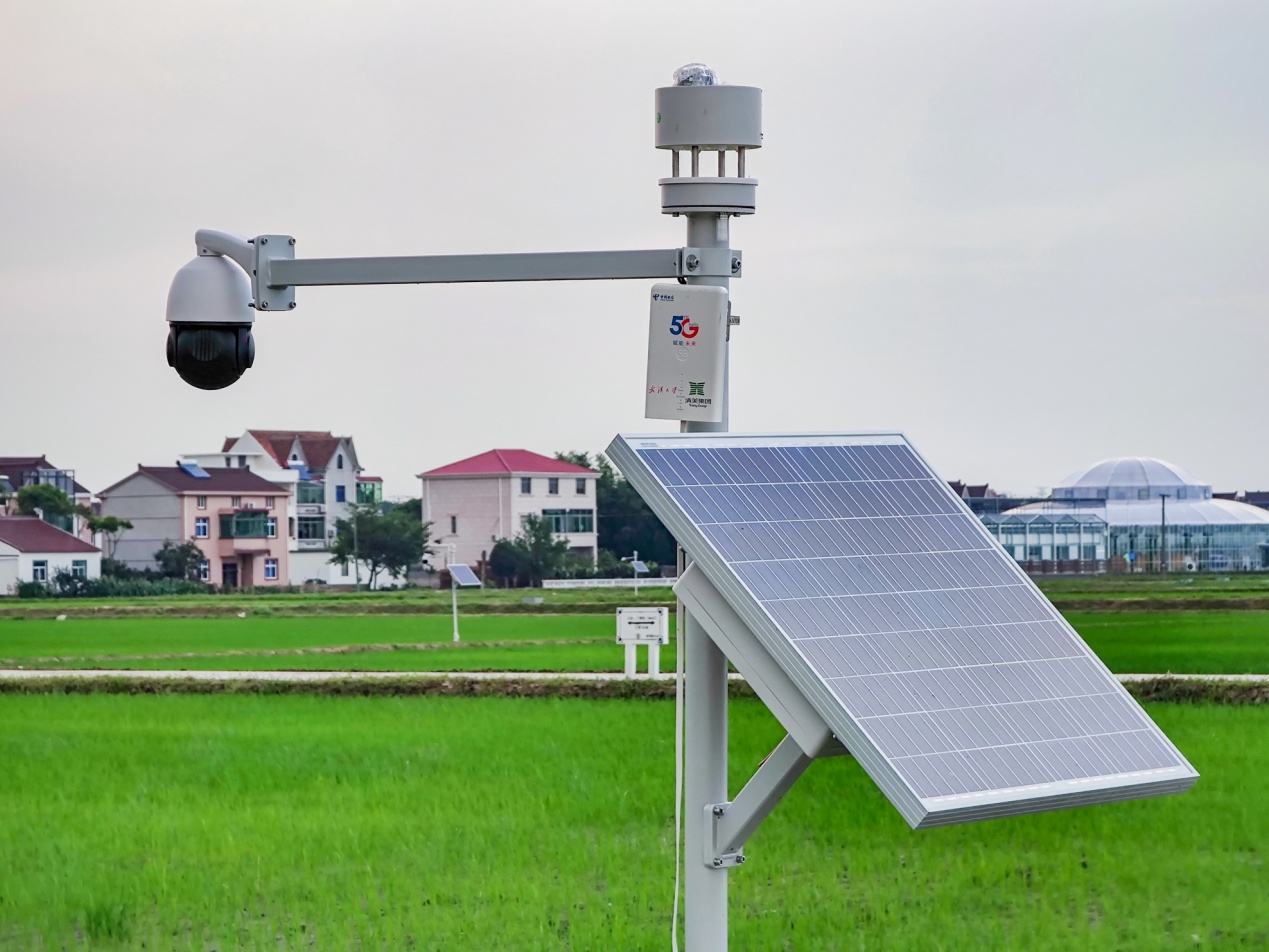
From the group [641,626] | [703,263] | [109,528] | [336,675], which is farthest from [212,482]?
[703,263]

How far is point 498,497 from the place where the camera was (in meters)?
53.4

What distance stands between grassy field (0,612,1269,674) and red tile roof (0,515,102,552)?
590cm

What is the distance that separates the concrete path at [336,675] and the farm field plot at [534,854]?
3612 mm

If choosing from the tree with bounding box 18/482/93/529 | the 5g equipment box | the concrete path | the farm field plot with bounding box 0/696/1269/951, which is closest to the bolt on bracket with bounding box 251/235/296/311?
the 5g equipment box

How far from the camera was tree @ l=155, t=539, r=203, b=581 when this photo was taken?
154ft

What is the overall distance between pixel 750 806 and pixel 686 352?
3.82ft

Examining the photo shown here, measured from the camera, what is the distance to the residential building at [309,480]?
51594mm

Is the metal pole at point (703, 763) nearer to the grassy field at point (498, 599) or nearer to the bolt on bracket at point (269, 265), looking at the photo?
the bolt on bracket at point (269, 265)

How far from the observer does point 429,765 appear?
13.5m

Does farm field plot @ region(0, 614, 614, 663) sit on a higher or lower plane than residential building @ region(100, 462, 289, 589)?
lower

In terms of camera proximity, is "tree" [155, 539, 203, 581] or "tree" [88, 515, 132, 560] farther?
"tree" [155, 539, 203, 581]

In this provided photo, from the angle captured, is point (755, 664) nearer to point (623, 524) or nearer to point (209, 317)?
point (209, 317)

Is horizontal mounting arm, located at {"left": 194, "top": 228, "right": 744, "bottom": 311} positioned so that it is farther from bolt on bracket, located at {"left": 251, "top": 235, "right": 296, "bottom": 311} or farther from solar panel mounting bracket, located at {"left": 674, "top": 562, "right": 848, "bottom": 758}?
solar panel mounting bracket, located at {"left": 674, "top": 562, "right": 848, "bottom": 758}

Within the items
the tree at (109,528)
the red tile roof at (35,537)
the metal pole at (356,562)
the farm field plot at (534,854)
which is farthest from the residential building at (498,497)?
the farm field plot at (534,854)
